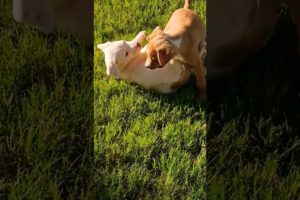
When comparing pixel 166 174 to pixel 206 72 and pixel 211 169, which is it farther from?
pixel 206 72

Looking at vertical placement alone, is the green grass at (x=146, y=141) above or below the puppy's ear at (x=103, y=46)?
below

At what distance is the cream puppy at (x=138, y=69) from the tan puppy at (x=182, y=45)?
4cm

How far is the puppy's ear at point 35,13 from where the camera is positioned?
198 cm

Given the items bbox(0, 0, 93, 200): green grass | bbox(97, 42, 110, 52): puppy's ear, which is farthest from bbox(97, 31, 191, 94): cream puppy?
bbox(0, 0, 93, 200): green grass

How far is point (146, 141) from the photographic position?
1.87 meters

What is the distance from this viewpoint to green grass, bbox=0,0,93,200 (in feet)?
5.95

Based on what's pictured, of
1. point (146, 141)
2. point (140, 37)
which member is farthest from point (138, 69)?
point (146, 141)

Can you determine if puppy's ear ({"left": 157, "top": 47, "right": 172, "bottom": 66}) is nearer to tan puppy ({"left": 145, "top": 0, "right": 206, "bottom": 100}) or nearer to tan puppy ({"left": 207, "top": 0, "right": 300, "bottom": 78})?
tan puppy ({"left": 145, "top": 0, "right": 206, "bottom": 100})

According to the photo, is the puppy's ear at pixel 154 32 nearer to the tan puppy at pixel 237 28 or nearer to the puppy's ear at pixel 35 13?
the tan puppy at pixel 237 28

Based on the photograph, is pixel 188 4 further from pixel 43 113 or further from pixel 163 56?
pixel 43 113

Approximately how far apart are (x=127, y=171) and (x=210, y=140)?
293 mm

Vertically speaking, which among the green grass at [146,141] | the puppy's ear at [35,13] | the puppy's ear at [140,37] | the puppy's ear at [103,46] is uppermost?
the puppy's ear at [35,13]

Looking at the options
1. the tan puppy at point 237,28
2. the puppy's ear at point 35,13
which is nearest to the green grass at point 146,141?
the tan puppy at point 237,28

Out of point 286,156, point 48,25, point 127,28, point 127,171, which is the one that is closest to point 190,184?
point 127,171
